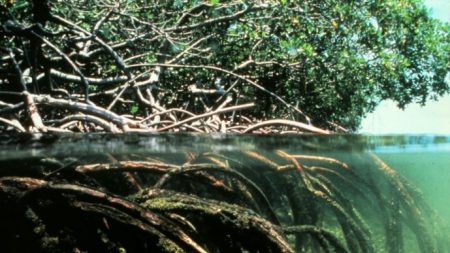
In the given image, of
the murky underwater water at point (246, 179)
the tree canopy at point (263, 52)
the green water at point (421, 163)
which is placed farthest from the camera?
the green water at point (421, 163)

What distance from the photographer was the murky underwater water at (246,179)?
315 centimetres

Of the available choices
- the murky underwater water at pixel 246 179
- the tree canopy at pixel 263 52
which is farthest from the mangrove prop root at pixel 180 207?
the tree canopy at pixel 263 52

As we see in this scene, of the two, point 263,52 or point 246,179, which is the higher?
point 263,52

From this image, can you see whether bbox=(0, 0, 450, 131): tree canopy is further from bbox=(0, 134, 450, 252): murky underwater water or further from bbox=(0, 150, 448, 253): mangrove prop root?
bbox=(0, 150, 448, 253): mangrove prop root

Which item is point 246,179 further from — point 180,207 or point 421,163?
point 421,163

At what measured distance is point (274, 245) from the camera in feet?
9.78

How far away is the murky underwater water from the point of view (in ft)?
Result: 10.3

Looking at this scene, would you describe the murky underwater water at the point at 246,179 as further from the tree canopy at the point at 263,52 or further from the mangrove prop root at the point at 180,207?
the tree canopy at the point at 263,52

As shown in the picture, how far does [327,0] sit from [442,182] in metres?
11.7

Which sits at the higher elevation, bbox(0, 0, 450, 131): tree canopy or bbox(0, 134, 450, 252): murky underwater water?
bbox(0, 0, 450, 131): tree canopy

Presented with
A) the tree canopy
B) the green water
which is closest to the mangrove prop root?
the green water

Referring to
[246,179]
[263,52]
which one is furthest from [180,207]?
[263,52]

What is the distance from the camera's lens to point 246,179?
13.0ft

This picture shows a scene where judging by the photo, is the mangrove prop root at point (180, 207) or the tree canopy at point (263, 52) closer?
the mangrove prop root at point (180, 207)
